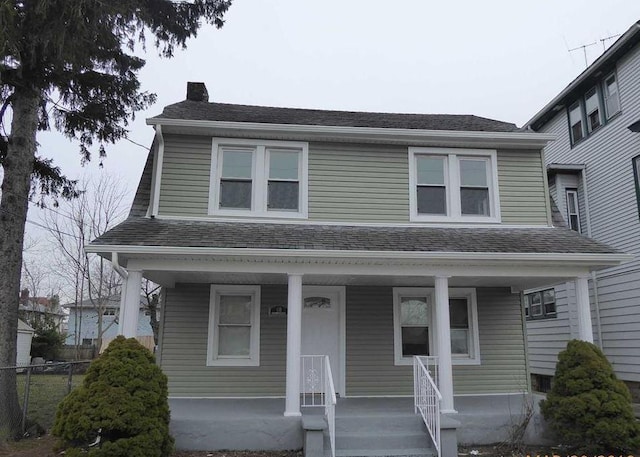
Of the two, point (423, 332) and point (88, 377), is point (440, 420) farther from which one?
point (88, 377)

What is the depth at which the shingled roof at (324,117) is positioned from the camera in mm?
9438

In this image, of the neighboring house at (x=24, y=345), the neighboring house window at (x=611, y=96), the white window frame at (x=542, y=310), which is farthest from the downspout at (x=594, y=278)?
the neighboring house at (x=24, y=345)

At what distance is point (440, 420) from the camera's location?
21.1 ft

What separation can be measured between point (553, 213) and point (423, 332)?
343 centimetres

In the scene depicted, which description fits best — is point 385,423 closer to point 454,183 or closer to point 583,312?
point 583,312

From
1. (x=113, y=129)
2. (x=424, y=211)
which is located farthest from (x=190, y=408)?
(x=113, y=129)

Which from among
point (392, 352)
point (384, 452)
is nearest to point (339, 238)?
point (392, 352)

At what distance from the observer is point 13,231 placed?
8930 millimetres

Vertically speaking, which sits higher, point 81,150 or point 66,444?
point 81,150

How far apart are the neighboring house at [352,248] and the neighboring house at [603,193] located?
4.04 metres

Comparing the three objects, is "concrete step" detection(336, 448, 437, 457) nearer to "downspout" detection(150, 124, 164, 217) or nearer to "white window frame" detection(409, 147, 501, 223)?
"white window frame" detection(409, 147, 501, 223)

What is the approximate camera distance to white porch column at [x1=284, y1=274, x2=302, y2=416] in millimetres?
7027

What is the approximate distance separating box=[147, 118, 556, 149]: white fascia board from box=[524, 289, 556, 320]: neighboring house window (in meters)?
6.87

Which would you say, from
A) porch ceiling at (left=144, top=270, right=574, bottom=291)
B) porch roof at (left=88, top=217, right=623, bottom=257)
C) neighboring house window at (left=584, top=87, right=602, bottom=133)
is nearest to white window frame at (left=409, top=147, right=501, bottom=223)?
porch roof at (left=88, top=217, right=623, bottom=257)
